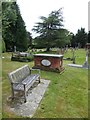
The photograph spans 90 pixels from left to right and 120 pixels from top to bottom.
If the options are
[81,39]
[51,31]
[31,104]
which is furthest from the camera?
[81,39]

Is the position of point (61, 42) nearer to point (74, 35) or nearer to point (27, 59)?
point (27, 59)

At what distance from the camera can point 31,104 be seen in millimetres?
7570

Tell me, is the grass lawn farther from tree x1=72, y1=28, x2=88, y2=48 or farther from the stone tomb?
tree x1=72, y1=28, x2=88, y2=48

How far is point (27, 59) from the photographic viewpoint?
22328mm

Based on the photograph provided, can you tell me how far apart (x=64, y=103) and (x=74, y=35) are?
74.9m

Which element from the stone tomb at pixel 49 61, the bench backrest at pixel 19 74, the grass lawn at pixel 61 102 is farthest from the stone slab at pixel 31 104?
the stone tomb at pixel 49 61

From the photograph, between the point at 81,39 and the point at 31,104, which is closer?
the point at 31,104

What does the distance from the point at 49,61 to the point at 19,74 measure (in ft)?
21.1

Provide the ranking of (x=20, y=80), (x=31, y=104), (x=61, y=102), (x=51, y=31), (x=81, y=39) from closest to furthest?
(x=31, y=104) → (x=61, y=102) → (x=20, y=80) → (x=51, y=31) → (x=81, y=39)

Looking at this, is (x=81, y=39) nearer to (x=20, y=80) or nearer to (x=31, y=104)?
(x=20, y=80)

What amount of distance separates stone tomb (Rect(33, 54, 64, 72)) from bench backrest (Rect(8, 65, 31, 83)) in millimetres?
4383

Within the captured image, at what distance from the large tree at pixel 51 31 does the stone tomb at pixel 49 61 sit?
26.7 m

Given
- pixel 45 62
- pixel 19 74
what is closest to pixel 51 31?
pixel 45 62

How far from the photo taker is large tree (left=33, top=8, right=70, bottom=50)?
42.5m
